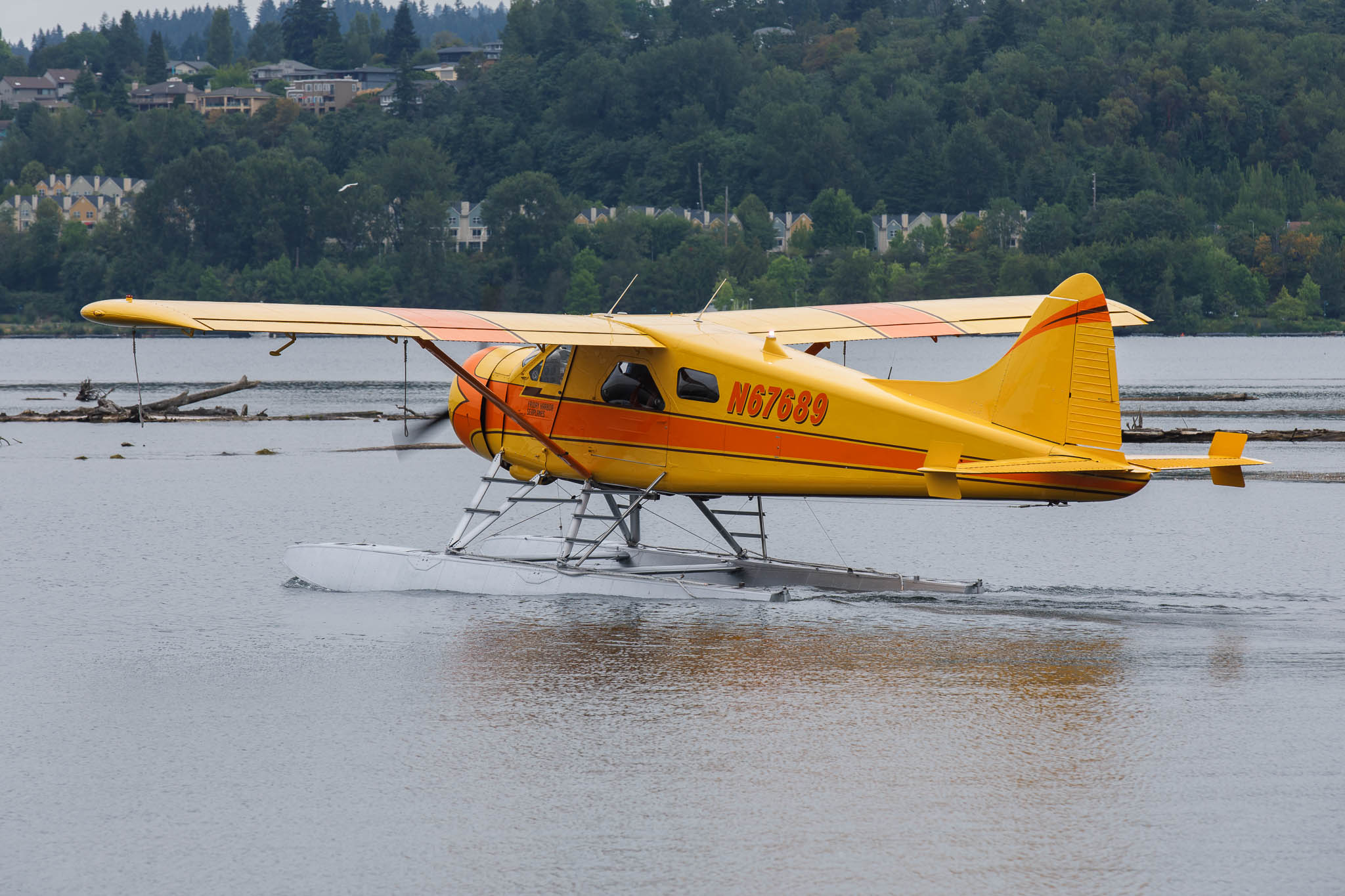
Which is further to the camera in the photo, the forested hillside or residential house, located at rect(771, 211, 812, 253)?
residential house, located at rect(771, 211, 812, 253)

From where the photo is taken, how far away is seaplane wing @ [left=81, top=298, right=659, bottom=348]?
11672 millimetres

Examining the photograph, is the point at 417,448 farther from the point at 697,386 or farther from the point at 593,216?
the point at 593,216

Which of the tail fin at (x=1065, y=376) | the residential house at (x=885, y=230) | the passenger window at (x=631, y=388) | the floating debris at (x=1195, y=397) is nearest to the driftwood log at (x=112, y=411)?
the passenger window at (x=631, y=388)

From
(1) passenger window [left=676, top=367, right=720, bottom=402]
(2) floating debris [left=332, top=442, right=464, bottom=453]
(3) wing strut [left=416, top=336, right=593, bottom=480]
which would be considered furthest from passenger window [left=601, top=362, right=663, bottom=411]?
(2) floating debris [left=332, top=442, right=464, bottom=453]

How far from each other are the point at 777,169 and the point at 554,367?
13385 cm

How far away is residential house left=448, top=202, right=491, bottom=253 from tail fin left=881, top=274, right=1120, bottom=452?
398 ft

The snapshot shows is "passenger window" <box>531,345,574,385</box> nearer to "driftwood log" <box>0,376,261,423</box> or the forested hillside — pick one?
"driftwood log" <box>0,376,261,423</box>

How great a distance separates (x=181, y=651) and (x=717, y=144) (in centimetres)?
13854

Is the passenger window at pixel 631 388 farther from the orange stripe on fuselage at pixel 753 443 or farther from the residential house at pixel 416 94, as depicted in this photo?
the residential house at pixel 416 94

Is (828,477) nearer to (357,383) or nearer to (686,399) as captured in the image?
(686,399)

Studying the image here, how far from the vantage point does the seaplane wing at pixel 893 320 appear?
14.7 meters

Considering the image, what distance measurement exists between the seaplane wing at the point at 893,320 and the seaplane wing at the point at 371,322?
1.63 m

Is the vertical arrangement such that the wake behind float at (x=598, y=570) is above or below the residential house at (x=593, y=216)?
below

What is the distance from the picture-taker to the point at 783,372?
12969mm
